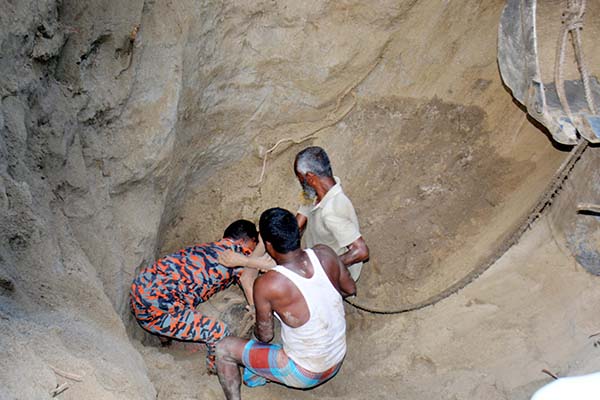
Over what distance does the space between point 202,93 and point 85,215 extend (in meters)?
1.29

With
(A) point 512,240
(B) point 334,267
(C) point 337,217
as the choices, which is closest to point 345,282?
(B) point 334,267

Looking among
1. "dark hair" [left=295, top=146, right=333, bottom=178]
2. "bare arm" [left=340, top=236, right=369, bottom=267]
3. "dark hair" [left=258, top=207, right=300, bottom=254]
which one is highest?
"dark hair" [left=258, top=207, right=300, bottom=254]

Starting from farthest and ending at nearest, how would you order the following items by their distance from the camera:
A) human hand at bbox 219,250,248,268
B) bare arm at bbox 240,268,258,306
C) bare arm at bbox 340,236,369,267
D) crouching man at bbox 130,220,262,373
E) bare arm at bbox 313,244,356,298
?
bare arm at bbox 240,268,258,306 → human hand at bbox 219,250,248,268 → bare arm at bbox 340,236,369,267 → crouching man at bbox 130,220,262,373 → bare arm at bbox 313,244,356,298

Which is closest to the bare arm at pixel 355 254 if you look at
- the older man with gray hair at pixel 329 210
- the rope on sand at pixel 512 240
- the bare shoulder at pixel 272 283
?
the older man with gray hair at pixel 329 210

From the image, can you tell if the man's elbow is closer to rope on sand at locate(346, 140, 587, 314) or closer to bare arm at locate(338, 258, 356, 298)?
bare arm at locate(338, 258, 356, 298)

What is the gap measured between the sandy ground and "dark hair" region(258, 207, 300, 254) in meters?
0.89

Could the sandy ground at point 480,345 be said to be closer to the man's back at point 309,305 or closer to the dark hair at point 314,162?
the man's back at point 309,305

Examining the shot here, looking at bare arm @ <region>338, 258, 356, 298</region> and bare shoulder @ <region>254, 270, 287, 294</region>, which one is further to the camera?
bare arm @ <region>338, 258, 356, 298</region>

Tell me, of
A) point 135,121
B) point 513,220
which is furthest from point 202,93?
point 513,220

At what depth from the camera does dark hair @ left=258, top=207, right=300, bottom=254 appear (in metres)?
3.28

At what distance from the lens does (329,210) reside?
3.98 metres

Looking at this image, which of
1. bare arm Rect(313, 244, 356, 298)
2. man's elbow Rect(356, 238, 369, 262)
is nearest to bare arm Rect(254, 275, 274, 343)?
bare arm Rect(313, 244, 356, 298)

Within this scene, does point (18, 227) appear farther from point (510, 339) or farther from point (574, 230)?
point (574, 230)

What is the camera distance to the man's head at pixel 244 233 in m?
4.26
